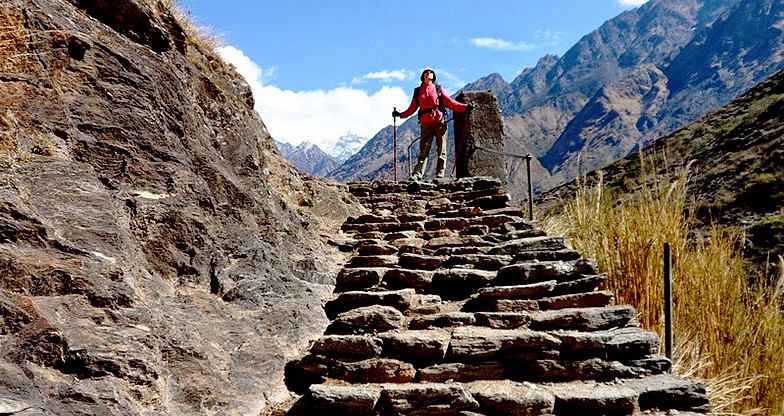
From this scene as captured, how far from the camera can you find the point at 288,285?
14.4 ft

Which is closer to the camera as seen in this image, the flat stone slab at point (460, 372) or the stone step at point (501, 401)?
the stone step at point (501, 401)

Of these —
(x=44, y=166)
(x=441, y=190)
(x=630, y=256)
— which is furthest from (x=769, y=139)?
(x=44, y=166)

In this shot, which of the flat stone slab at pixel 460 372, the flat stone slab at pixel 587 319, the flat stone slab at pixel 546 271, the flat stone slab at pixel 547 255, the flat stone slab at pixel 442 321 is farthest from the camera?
the flat stone slab at pixel 547 255

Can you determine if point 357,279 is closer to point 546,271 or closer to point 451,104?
point 546,271

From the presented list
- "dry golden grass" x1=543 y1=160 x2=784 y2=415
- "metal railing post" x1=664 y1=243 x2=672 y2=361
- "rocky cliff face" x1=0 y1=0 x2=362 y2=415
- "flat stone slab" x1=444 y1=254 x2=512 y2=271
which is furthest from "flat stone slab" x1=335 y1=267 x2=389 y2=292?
"metal railing post" x1=664 y1=243 x2=672 y2=361

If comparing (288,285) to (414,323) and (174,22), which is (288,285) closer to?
(414,323)

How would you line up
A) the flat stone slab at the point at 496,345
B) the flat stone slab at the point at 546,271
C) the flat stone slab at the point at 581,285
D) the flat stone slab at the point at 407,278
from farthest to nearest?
the flat stone slab at the point at 407,278
the flat stone slab at the point at 546,271
the flat stone slab at the point at 581,285
the flat stone slab at the point at 496,345

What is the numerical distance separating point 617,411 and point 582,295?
119 centimetres

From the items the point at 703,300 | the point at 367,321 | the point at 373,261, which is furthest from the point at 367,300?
the point at 703,300

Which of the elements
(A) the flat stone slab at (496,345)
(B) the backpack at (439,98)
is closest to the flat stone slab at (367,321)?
(A) the flat stone slab at (496,345)

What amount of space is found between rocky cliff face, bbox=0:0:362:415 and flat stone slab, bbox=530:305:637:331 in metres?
1.70

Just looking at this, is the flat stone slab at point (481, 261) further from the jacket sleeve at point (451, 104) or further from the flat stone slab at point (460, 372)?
the jacket sleeve at point (451, 104)

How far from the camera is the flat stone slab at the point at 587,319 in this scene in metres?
3.96

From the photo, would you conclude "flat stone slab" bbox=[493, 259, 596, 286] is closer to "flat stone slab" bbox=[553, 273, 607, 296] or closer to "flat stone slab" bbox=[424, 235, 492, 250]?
"flat stone slab" bbox=[553, 273, 607, 296]
